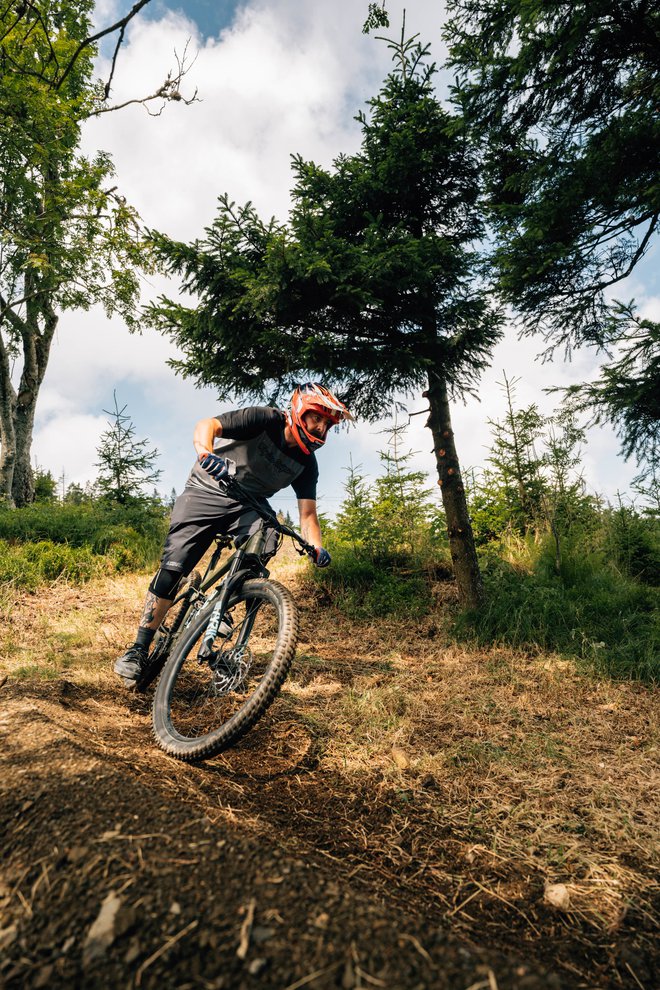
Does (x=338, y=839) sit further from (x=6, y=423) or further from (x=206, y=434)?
(x=6, y=423)

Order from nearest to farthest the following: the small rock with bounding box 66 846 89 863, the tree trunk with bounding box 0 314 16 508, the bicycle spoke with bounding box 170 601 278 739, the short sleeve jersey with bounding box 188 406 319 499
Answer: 1. the small rock with bounding box 66 846 89 863
2. the bicycle spoke with bounding box 170 601 278 739
3. the short sleeve jersey with bounding box 188 406 319 499
4. the tree trunk with bounding box 0 314 16 508

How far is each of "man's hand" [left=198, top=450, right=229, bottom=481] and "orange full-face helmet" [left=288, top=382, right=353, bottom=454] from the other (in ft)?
2.54

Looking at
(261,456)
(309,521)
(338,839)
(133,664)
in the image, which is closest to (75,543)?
(133,664)

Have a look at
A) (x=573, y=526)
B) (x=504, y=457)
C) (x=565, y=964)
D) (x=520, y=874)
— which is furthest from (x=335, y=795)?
(x=504, y=457)

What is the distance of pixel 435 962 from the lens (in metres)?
1.36

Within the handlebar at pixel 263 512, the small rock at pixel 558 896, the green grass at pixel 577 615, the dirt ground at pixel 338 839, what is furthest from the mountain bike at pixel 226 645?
the green grass at pixel 577 615

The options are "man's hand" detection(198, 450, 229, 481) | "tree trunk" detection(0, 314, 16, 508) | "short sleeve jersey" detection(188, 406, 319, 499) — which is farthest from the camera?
"tree trunk" detection(0, 314, 16, 508)

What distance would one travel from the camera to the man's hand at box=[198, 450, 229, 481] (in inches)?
122

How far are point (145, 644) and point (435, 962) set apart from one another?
3172 mm

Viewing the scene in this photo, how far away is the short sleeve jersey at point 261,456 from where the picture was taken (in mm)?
3771

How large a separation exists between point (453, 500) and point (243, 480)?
4.10 meters

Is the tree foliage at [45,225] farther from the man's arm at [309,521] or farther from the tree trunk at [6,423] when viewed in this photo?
the man's arm at [309,521]

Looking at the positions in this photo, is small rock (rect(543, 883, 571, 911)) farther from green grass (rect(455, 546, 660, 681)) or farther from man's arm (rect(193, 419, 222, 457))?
green grass (rect(455, 546, 660, 681))

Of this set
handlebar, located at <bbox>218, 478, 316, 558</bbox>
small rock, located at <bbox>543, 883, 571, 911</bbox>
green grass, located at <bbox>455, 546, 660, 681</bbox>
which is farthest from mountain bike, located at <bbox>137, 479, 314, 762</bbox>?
green grass, located at <bbox>455, 546, 660, 681</bbox>
